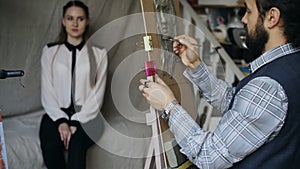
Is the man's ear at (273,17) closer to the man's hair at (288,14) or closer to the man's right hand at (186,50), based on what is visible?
the man's hair at (288,14)

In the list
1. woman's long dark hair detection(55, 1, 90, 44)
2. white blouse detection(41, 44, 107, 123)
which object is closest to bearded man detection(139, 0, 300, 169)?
white blouse detection(41, 44, 107, 123)

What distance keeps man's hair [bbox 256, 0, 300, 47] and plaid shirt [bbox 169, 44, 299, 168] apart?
0.03 m

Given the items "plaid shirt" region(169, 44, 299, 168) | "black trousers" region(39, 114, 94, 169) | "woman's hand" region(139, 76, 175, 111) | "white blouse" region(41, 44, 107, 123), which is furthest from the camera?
"white blouse" region(41, 44, 107, 123)

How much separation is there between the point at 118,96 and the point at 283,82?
1.05 m

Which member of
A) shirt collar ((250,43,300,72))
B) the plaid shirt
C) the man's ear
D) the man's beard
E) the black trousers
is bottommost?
the black trousers

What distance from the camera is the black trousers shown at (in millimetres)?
1967

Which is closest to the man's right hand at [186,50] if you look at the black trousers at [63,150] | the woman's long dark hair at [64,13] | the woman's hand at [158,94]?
the woman's hand at [158,94]

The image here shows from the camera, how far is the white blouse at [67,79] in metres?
2.17

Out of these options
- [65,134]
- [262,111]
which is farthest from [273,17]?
[65,134]

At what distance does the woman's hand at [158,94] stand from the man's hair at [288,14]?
339mm

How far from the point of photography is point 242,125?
100 cm

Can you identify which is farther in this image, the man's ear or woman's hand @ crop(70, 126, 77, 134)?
woman's hand @ crop(70, 126, 77, 134)

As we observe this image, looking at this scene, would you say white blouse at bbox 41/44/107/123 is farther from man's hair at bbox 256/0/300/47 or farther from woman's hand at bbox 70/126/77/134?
man's hair at bbox 256/0/300/47

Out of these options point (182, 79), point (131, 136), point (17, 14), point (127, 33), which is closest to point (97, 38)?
point (127, 33)
